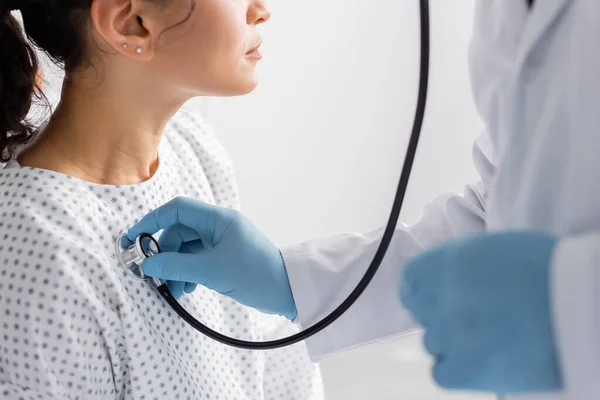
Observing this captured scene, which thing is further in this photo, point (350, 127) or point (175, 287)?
point (350, 127)

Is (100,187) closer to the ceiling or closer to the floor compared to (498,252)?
closer to the floor

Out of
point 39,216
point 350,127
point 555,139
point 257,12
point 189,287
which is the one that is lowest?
point 350,127

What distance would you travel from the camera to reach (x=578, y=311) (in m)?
0.65

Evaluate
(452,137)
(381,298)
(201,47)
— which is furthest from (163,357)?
(452,137)

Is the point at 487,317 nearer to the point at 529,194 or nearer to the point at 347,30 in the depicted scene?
the point at 529,194

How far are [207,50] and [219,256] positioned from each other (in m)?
0.29

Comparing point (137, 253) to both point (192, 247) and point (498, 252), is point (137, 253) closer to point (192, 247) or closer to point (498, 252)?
point (192, 247)

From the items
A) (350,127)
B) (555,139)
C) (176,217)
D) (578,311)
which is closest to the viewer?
(578,311)

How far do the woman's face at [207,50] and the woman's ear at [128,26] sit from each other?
0.8 inches

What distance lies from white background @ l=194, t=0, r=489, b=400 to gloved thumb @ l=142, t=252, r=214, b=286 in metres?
0.95

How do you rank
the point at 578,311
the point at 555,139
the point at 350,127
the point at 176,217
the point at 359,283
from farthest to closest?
the point at 350,127
the point at 176,217
the point at 359,283
the point at 555,139
the point at 578,311

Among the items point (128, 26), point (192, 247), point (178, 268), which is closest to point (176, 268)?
point (178, 268)

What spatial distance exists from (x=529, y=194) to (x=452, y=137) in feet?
5.25

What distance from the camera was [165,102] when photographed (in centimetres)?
115
